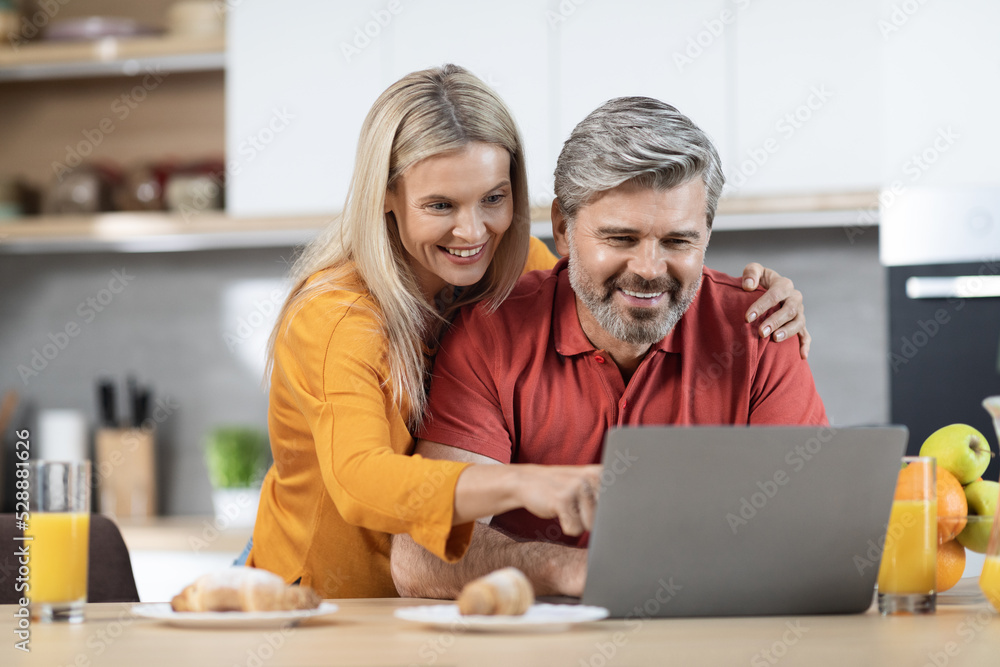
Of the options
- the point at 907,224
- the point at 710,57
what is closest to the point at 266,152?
the point at 710,57

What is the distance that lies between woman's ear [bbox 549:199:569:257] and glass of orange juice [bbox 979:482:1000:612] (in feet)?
2.49

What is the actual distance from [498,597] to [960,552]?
59 centimetres

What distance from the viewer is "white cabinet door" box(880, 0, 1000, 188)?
253cm

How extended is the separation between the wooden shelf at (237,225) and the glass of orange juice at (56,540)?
5.75ft

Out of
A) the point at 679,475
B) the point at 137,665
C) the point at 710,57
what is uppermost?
the point at 710,57

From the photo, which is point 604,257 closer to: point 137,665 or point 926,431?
point 137,665

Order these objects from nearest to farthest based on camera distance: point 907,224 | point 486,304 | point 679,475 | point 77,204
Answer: point 679,475 < point 486,304 < point 907,224 < point 77,204

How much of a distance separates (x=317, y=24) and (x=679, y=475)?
2.28m

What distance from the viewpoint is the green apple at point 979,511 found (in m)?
1.16

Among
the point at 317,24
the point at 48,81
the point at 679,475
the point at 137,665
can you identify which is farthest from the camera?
the point at 48,81

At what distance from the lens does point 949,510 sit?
1149 mm

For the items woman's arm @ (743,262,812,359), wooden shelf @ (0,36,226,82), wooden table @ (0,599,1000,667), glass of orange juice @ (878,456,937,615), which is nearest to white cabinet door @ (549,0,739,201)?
wooden shelf @ (0,36,226,82)

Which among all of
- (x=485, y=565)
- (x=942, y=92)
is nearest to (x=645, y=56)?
(x=942, y=92)

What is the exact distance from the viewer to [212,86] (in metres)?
3.32
